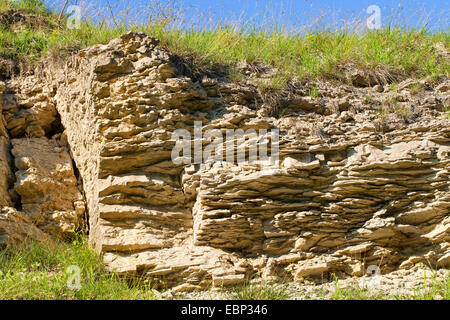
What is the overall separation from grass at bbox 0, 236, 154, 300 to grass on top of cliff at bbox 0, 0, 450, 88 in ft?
8.91

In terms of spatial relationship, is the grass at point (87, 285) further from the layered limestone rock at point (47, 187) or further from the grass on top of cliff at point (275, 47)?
the grass on top of cliff at point (275, 47)

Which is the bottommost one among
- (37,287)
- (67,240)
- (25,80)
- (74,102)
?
(37,287)

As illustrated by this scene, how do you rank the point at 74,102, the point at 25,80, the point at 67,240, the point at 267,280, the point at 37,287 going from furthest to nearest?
the point at 25,80 < the point at 74,102 < the point at 67,240 < the point at 267,280 < the point at 37,287

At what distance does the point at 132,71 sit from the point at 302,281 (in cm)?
Answer: 299

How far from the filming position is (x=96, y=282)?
4316 mm

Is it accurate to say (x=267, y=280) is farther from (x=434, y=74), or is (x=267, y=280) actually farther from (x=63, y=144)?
(x=434, y=74)

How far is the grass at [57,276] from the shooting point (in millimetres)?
4098

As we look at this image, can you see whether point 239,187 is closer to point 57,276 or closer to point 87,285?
point 87,285

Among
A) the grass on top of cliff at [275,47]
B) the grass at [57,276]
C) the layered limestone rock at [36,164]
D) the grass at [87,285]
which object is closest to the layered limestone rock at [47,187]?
the layered limestone rock at [36,164]

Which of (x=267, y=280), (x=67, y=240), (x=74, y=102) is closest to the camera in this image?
(x=267, y=280)

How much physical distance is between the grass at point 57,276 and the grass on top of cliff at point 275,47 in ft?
8.91

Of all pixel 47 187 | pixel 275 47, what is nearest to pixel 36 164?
pixel 47 187

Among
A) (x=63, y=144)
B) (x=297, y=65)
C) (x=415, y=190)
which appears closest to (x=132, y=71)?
(x=63, y=144)

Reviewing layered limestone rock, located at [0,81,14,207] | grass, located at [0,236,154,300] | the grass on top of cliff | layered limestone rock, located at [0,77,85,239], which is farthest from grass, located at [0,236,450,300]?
the grass on top of cliff
